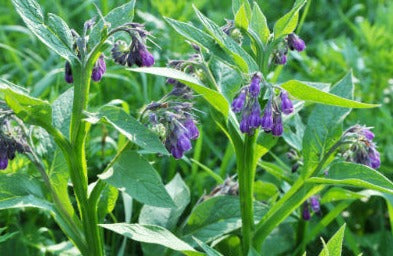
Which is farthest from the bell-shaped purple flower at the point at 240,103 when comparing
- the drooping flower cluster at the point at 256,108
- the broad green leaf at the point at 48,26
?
the broad green leaf at the point at 48,26

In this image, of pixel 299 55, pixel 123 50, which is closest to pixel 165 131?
pixel 123 50

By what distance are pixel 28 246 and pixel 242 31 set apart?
44.2 inches

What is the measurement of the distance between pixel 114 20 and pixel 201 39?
267 millimetres

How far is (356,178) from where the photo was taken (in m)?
2.14

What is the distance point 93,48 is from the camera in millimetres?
1976

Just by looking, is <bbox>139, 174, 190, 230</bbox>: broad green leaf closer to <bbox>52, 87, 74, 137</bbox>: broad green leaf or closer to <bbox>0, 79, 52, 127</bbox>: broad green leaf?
<bbox>52, 87, 74, 137</bbox>: broad green leaf

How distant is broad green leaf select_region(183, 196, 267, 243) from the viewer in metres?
2.42

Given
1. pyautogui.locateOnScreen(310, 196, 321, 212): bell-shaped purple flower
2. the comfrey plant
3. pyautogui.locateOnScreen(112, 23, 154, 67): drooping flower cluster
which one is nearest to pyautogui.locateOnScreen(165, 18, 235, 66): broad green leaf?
the comfrey plant

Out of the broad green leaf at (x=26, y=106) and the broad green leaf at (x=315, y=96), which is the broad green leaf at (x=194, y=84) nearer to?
the broad green leaf at (x=315, y=96)

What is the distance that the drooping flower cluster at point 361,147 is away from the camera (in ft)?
7.39

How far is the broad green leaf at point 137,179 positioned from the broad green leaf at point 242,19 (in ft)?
1.64

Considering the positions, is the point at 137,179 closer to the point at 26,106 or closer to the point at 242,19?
the point at 26,106

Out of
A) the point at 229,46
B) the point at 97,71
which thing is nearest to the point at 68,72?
the point at 97,71

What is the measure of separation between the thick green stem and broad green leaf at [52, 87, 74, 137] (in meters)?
0.59
